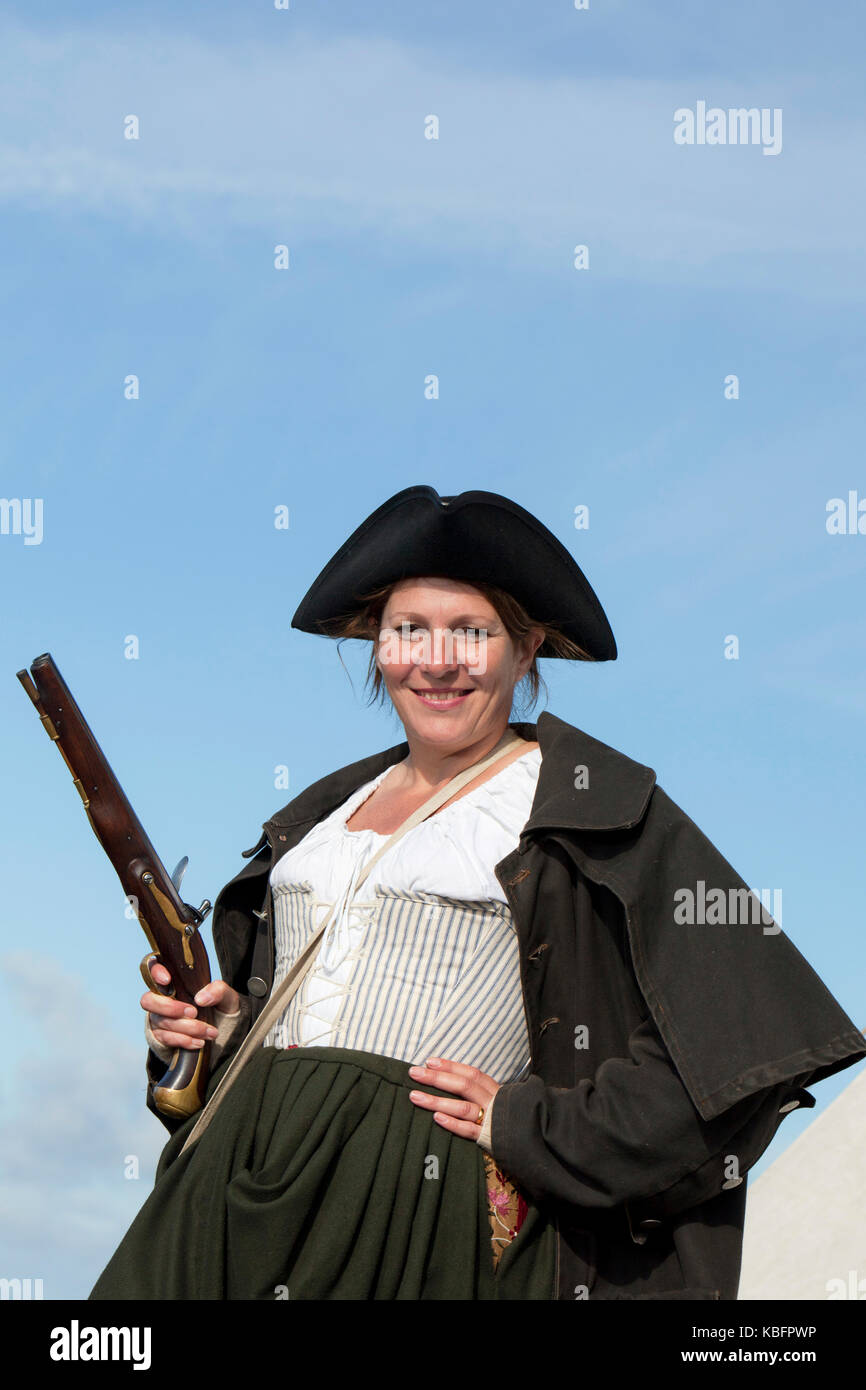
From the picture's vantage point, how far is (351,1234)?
4.38 metres

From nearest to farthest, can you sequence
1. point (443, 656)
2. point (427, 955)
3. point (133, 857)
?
point (427, 955) → point (443, 656) → point (133, 857)

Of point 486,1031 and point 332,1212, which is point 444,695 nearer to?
point 486,1031

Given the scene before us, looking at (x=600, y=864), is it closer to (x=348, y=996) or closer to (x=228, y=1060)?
(x=348, y=996)

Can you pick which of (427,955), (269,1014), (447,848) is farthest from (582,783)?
(269,1014)

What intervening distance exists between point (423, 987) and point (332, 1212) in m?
0.71

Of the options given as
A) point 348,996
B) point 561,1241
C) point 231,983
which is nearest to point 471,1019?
point 348,996

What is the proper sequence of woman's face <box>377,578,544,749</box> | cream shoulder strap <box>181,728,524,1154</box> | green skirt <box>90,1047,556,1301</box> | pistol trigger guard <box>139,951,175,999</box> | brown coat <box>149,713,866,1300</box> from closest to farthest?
green skirt <box>90,1047,556,1301</box>
brown coat <box>149,713,866,1300</box>
cream shoulder strap <box>181,728,524,1154</box>
woman's face <box>377,578,544,749</box>
pistol trigger guard <box>139,951,175,999</box>

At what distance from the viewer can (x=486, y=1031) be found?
476 cm

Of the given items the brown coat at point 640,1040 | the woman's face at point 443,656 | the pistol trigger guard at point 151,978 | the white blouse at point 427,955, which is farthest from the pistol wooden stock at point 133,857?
the brown coat at point 640,1040

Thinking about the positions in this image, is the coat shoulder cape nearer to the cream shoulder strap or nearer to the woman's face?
the woman's face

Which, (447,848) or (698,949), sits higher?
(447,848)

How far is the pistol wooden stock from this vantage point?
5.11m

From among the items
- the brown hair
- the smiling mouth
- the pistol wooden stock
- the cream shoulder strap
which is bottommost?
the cream shoulder strap

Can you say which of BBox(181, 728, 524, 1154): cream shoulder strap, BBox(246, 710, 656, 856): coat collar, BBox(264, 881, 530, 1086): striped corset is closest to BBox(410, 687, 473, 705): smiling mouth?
BBox(246, 710, 656, 856): coat collar
